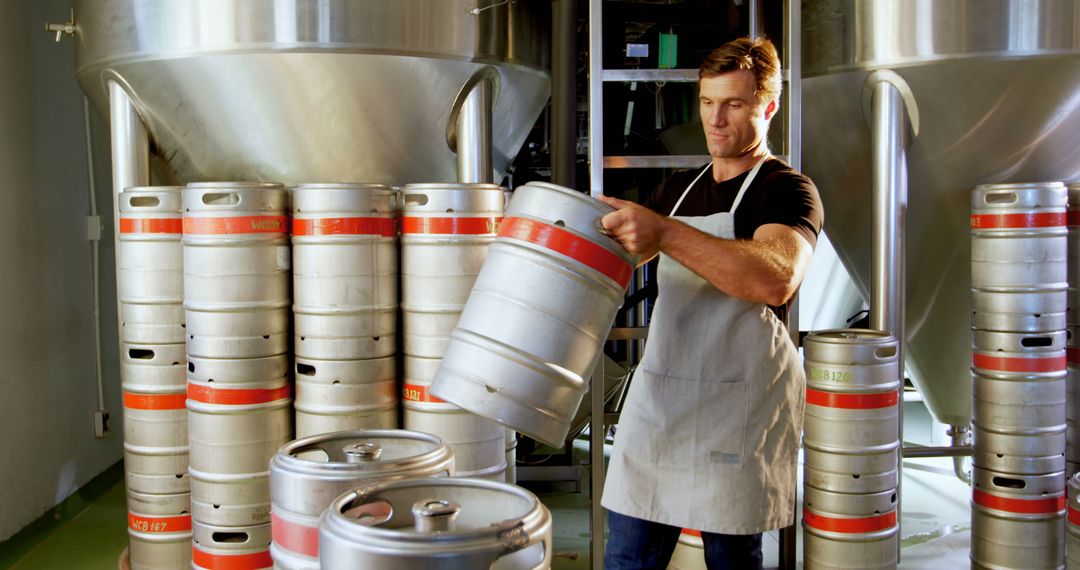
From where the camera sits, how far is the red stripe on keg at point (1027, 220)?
3.55 m

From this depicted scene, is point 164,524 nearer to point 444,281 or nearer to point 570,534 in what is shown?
point 444,281

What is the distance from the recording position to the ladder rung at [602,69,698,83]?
3375 mm

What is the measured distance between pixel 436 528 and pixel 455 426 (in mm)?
1587

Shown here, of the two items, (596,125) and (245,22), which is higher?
(245,22)

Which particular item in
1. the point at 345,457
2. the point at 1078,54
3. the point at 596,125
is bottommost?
the point at 345,457

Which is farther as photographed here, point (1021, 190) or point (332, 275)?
point (1021, 190)

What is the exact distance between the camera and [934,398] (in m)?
4.49

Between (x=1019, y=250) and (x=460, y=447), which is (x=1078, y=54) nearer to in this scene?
(x=1019, y=250)

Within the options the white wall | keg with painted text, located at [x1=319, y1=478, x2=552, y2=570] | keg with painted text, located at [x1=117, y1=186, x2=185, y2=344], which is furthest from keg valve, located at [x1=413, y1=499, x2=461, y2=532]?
the white wall

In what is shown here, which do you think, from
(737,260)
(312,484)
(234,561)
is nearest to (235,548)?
(234,561)

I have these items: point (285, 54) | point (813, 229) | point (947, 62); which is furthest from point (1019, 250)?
point (285, 54)

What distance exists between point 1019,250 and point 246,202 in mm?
2584

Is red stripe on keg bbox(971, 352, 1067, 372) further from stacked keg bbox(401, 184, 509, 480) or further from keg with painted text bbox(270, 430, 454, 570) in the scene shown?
keg with painted text bbox(270, 430, 454, 570)

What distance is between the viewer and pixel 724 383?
2.12 meters
